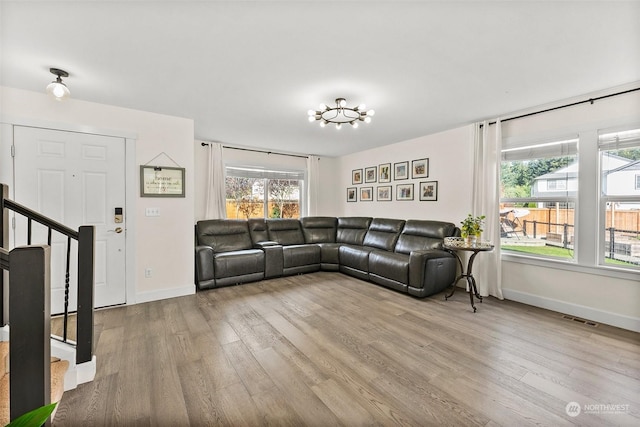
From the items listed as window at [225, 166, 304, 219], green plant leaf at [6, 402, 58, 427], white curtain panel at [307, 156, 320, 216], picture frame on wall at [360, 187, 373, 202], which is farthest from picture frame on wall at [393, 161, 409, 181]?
green plant leaf at [6, 402, 58, 427]

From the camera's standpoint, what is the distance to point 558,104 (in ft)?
10.1

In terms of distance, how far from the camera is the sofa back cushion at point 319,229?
18.5ft

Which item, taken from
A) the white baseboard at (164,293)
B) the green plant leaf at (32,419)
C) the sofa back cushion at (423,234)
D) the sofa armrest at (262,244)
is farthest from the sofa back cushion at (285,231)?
the green plant leaf at (32,419)

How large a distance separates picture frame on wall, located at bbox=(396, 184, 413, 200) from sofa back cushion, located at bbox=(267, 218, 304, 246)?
2.08 metres

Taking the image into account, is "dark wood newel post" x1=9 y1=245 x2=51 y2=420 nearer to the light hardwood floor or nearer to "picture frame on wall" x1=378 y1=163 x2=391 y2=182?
the light hardwood floor

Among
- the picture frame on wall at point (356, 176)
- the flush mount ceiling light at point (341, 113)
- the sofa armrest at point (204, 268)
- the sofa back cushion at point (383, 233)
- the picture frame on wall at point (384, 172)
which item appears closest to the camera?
the flush mount ceiling light at point (341, 113)

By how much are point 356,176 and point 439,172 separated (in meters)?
2.00

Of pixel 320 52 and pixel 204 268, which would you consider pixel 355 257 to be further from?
pixel 320 52

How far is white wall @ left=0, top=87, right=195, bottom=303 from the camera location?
282cm

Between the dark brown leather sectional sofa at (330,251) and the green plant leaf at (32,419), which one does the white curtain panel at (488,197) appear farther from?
the green plant leaf at (32,419)

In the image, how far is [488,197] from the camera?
144 inches

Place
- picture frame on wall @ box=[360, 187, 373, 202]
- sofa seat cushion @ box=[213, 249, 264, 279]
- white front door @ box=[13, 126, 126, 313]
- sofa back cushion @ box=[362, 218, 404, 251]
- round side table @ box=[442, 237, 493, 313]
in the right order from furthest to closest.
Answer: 1. picture frame on wall @ box=[360, 187, 373, 202]
2. sofa back cushion @ box=[362, 218, 404, 251]
3. sofa seat cushion @ box=[213, 249, 264, 279]
4. round side table @ box=[442, 237, 493, 313]
5. white front door @ box=[13, 126, 126, 313]

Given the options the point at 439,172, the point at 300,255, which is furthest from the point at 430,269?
the point at 300,255
